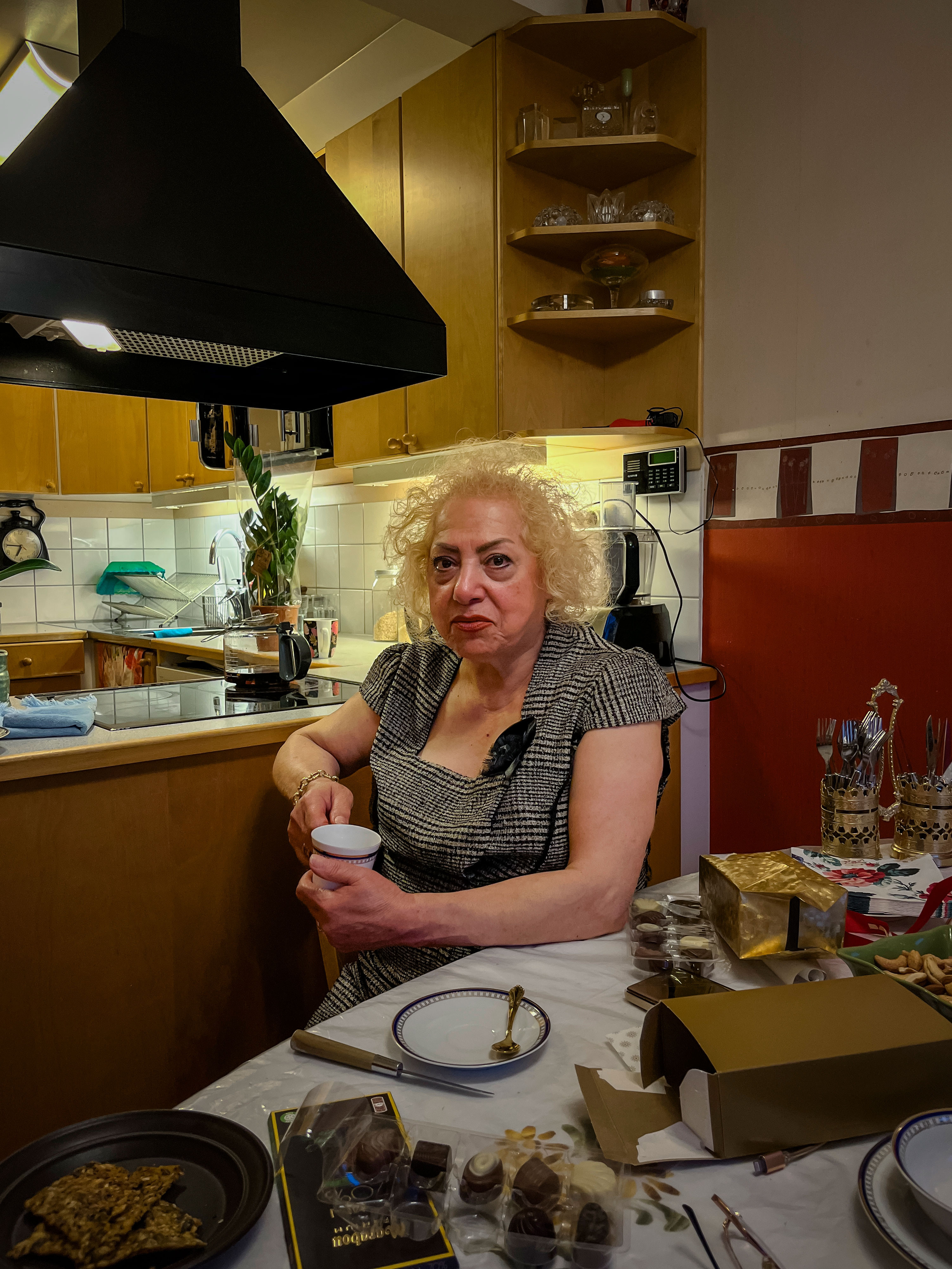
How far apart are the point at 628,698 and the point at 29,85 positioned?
3.00 meters

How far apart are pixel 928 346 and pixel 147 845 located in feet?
6.30

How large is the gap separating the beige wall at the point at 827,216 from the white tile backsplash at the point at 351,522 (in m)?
1.66

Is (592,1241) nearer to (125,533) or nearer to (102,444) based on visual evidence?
(102,444)

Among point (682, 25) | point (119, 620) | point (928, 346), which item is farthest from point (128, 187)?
point (119, 620)

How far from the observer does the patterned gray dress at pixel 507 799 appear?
1220 millimetres

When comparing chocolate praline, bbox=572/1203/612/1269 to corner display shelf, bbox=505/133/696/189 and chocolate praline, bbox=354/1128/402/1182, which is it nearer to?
chocolate praline, bbox=354/1128/402/1182

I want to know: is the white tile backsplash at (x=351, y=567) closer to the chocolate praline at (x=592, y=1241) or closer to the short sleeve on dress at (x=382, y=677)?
the short sleeve on dress at (x=382, y=677)

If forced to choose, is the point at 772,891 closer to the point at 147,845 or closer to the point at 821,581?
the point at 147,845

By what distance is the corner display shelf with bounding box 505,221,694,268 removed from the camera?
228cm

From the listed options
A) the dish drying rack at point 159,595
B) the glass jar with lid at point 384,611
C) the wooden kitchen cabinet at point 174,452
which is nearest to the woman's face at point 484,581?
the glass jar with lid at point 384,611

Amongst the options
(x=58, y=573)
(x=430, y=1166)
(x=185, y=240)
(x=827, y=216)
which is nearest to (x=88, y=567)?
(x=58, y=573)

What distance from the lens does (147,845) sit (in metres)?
1.68

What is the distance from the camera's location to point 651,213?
7.46ft

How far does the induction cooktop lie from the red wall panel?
1037 mm
